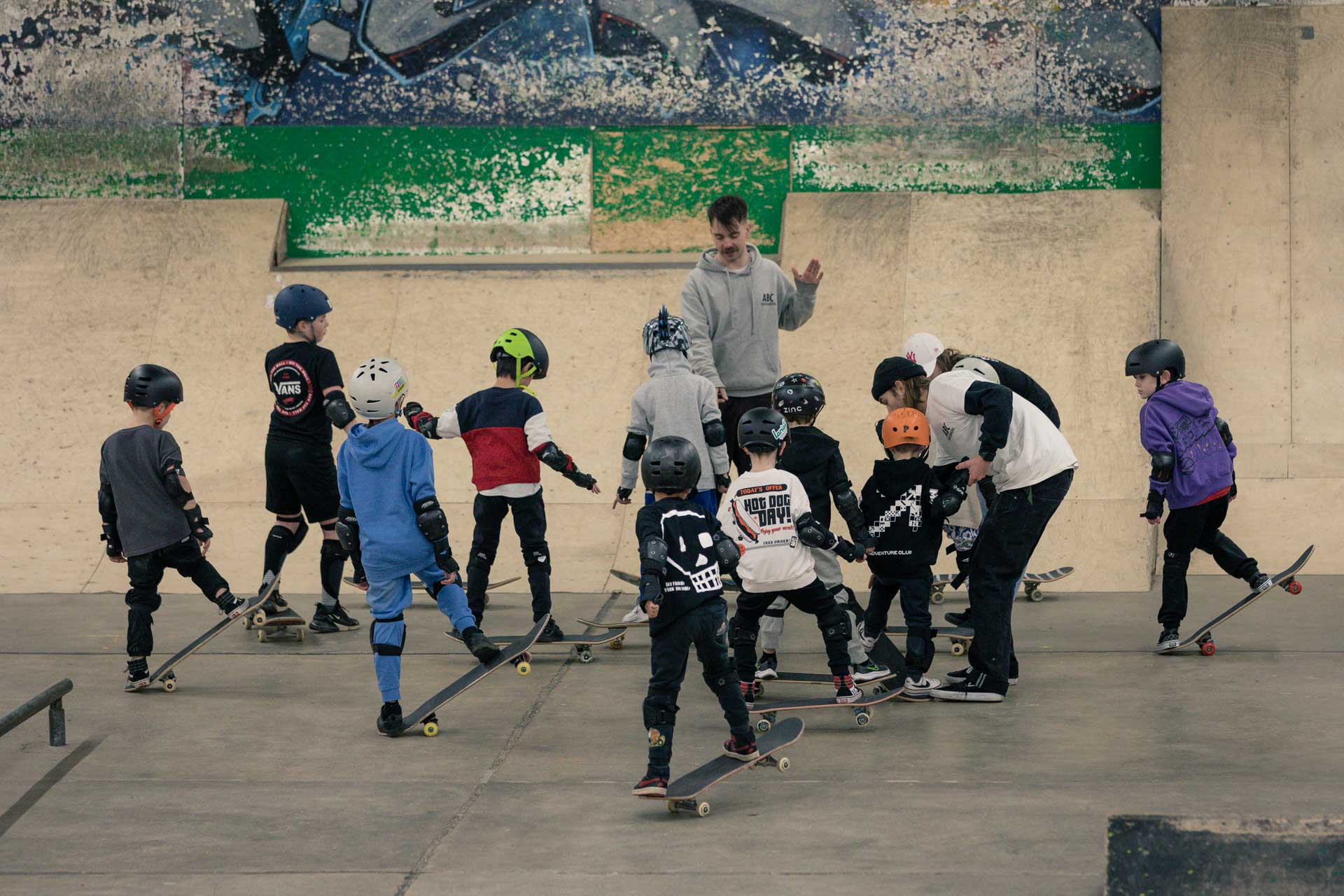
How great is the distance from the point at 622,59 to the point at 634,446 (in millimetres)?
6047

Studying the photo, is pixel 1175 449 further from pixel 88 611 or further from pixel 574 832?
pixel 88 611

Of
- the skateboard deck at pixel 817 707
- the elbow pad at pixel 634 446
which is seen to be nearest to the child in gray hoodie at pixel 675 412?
the elbow pad at pixel 634 446

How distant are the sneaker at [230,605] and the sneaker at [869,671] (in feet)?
9.80

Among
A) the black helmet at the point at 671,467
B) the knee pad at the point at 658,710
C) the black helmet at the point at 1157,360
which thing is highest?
the black helmet at the point at 1157,360

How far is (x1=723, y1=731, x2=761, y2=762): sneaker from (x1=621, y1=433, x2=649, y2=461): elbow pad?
231cm

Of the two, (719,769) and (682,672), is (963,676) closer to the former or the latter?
(719,769)

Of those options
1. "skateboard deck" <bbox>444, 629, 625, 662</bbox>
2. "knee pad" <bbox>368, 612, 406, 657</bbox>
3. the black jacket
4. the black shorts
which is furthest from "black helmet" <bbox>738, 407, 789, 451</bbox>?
the black shorts

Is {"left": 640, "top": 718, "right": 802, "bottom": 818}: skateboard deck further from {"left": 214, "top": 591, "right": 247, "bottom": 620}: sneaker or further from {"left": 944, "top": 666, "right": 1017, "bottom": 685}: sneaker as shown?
{"left": 214, "top": 591, "right": 247, "bottom": 620}: sneaker

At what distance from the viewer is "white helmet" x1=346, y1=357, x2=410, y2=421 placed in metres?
6.30

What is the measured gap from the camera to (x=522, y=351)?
7465 millimetres

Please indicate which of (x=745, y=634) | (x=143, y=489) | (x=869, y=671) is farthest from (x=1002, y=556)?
(x=143, y=489)

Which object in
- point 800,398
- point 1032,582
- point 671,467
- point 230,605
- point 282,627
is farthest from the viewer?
point 1032,582

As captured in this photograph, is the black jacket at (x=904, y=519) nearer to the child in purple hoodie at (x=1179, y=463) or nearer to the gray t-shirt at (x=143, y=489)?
the child in purple hoodie at (x=1179, y=463)

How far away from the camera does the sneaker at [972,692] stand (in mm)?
6613
